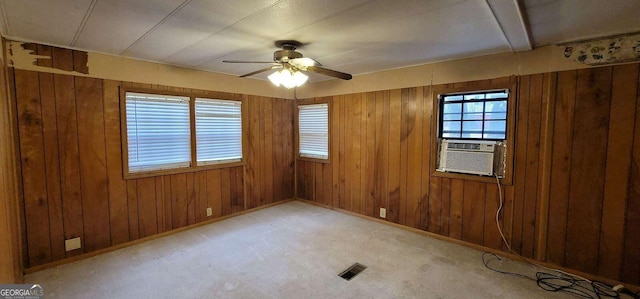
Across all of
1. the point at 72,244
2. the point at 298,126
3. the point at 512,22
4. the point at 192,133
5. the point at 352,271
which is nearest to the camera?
the point at 512,22

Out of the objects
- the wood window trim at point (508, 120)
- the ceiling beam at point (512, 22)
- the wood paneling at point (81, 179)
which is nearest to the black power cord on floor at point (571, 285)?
the wood window trim at point (508, 120)

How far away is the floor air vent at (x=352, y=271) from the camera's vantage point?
253 cm

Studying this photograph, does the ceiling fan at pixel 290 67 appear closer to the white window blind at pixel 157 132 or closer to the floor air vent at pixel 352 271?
the white window blind at pixel 157 132

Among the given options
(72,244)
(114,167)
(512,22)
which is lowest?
(72,244)

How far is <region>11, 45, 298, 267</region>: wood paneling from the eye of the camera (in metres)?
2.61

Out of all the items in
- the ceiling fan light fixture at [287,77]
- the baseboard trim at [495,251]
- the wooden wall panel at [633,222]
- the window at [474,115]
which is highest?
the ceiling fan light fixture at [287,77]

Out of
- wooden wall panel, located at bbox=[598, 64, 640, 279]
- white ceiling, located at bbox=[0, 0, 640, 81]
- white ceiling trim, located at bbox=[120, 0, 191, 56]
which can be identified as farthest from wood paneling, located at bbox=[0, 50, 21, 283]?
wooden wall panel, located at bbox=[598, 64, 640, 279]

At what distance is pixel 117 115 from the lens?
10.1 feet

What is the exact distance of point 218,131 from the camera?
4047 millimetres

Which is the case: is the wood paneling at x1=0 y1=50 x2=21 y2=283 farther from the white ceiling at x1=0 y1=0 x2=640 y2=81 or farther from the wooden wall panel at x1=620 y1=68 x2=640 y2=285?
the wooden wall panel at x1=620 y1=68 x2=640 y2=285

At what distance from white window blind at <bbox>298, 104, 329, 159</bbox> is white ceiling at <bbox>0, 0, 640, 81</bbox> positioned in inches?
68.3

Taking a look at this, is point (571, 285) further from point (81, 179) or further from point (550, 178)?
point (81, 179)

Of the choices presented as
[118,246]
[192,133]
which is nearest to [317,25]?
[192,133]

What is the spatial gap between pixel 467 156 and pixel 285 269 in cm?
240
